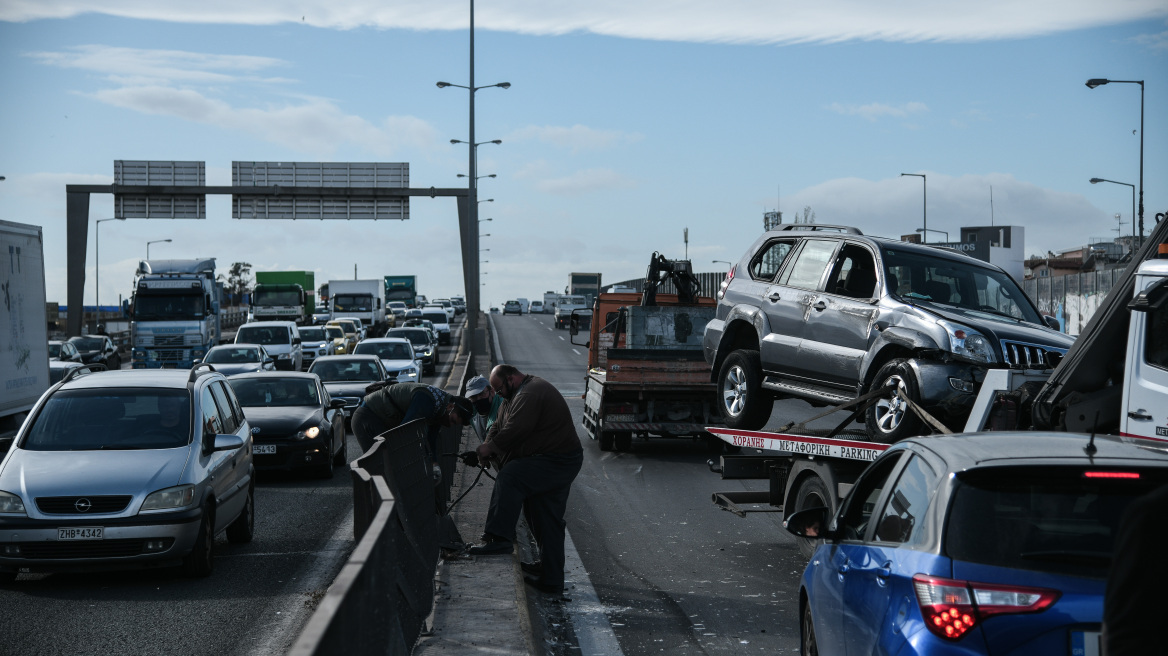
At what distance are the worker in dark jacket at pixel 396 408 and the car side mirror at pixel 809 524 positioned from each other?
15.8ft

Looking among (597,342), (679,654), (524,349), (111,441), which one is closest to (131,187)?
(524,349)

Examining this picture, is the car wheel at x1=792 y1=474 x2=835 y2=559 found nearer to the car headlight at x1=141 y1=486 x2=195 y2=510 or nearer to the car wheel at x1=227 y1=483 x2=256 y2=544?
the car headlight at x1=141 y1=486 x2=195 y2=510

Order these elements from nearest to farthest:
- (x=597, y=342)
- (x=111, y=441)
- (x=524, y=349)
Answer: (x=111, y=441) < (x=597, y=342) < (x=524, y=349)

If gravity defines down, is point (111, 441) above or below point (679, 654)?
above

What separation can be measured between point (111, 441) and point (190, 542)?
1289 mm

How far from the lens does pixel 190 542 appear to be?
8852 millimetres

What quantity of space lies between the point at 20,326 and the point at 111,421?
681 centimetres

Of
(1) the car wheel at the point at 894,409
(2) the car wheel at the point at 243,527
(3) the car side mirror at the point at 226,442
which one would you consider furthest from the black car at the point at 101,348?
(1) the car wheel at the point at 894,409

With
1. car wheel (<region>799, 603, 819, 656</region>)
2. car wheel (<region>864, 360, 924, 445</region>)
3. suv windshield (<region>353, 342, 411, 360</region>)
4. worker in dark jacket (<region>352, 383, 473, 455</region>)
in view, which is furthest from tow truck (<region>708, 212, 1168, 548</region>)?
Answer: suv windshield (<region>353, 342, 411, 360</region>)

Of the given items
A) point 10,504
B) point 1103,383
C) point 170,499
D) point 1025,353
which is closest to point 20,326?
point 10,504

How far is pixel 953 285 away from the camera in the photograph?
32.8 feet

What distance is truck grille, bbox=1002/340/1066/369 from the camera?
873 centimetres

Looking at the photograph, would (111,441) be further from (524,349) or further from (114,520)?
(524,349)

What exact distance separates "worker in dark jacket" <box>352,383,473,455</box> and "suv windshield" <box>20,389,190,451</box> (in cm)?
152
